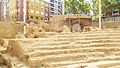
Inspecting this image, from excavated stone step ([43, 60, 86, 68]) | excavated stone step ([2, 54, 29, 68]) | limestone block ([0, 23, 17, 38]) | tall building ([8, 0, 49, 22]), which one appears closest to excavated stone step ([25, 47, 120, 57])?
excavated stone step ([2, 54, 29, 68])

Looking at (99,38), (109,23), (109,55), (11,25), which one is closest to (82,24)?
(109,23)

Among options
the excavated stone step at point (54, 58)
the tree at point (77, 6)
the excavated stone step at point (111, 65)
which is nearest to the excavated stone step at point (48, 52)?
the excavated stone step at point (54, 58)

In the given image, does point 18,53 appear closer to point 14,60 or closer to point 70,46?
Answer: point 14,60

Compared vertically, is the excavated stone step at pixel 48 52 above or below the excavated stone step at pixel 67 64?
above

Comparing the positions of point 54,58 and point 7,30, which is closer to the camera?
point 54,58

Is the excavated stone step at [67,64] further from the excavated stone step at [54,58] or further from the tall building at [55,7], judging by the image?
the tall building at [55,7]

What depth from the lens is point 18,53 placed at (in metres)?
6.31

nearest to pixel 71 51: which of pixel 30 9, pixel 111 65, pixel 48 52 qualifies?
pixel 48 52

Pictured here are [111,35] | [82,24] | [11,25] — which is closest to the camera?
[111,35]

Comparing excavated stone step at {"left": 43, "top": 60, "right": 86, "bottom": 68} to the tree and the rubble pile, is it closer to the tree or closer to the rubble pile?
the rubble pile

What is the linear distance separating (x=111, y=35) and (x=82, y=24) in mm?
14795

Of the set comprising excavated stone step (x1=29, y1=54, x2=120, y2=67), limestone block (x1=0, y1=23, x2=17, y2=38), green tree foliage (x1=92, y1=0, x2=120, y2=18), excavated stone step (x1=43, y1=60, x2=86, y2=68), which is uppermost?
green tree foliage (x1=92, y1=0, x2=120, y2=18)

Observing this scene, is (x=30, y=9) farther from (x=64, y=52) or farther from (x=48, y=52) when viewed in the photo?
(x=48, y=52)

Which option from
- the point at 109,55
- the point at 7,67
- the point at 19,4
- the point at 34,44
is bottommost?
the point at 7,67
